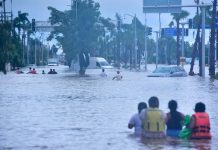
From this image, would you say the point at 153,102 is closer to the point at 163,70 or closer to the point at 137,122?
the point at 137,122

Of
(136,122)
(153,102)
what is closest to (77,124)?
(136,122)

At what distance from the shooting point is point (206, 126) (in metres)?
15.5

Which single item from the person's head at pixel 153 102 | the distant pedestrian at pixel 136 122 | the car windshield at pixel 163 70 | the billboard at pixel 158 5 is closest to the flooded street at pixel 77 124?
the distant pedestrian at pixel 136 122

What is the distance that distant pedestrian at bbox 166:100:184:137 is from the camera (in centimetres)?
1588

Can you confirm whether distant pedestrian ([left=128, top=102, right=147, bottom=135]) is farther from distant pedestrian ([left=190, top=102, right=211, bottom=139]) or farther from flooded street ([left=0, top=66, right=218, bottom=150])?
distant pedestrian ([left=190, top=102, right=211, bottom=139])

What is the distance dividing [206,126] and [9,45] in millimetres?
33319

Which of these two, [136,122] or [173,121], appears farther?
[136,122]

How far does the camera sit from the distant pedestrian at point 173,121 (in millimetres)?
15883

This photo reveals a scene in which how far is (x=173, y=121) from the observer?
16.0 meters

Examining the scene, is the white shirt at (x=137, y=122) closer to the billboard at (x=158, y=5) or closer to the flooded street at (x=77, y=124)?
the flooded street at (x=77, y=124)

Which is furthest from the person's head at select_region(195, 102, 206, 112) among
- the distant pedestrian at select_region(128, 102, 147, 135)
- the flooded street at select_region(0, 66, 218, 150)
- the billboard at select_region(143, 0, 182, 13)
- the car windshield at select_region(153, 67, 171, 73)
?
the car windshield at select_region(153, 67, 171, 73)

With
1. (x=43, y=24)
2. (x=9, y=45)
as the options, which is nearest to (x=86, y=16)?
(x=9, y=45)

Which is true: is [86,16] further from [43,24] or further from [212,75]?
[43,24]

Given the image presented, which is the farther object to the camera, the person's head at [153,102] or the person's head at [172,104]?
the person's head at [172,104]
